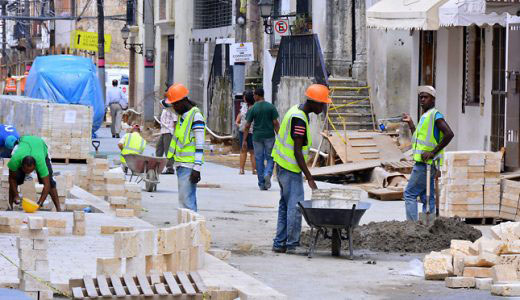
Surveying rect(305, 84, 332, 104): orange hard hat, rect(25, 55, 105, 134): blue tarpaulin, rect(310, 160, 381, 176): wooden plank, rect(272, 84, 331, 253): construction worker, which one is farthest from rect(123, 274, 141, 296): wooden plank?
rect(25, 55, 105, 134): blue tarpaulin

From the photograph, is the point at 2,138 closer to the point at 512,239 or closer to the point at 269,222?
the point at 269,222

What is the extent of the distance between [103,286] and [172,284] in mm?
529

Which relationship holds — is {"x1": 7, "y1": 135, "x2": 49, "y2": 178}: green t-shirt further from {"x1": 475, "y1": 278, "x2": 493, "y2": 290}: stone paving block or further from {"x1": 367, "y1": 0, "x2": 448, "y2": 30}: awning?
{"x1": 367, "y1": 0, "x2": 448, "y2": 30}: awning

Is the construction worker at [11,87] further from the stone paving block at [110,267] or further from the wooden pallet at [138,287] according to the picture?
the wooden pallet at [138,287]

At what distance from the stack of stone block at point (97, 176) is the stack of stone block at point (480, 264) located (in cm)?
756

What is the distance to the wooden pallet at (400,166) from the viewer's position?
Result: 21766 mm

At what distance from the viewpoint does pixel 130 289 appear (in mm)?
8859

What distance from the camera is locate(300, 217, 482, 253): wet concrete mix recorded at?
43.3ft

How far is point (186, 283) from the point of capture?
9.27m

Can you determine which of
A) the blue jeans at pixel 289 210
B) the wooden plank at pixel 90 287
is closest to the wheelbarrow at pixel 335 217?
the blue jeans at pixel 289 210

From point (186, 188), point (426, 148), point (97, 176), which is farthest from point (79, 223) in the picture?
point (97, 176)

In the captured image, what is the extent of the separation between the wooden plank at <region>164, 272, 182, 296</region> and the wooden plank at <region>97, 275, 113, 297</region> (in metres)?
0.45

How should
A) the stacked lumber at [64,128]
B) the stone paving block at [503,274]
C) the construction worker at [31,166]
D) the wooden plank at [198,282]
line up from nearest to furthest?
the wooden plank at [198,282] < the stone paving block at [503,274] < the construction worker at [31,166] < the stacked lumber at [64,128]

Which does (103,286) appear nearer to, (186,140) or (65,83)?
(186,140)
